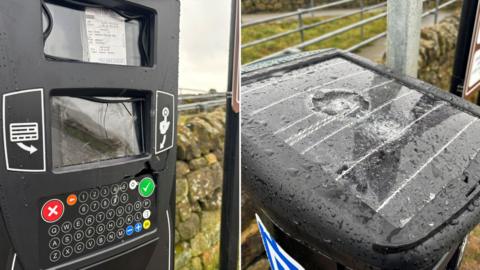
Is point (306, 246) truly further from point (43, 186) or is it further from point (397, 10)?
point (397, 10)

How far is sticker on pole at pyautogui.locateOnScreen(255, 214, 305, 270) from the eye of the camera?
1.01 meters

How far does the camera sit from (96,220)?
95 centimetres

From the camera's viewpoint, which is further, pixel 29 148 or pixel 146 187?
pixel 146 187

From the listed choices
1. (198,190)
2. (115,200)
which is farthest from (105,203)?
(198,190)

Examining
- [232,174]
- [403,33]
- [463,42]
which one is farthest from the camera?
[463,42]

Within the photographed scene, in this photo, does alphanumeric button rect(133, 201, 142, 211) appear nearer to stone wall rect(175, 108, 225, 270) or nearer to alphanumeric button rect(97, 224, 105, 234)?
alphanumeric button rect(97, 224, 105, 234)

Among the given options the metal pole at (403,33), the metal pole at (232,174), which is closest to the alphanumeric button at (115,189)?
the metal pole at (232,174)

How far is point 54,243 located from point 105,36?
48 centimetres

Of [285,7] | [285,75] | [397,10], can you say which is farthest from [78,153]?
[285,7]

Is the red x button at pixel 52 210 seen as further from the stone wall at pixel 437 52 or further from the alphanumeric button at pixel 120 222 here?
the stone wall at pixel 437 52

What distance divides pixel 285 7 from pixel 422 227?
276 inches

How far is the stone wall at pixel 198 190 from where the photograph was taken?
267cm

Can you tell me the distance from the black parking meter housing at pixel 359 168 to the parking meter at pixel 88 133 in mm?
266

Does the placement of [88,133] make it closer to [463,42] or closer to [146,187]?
[146,187]
